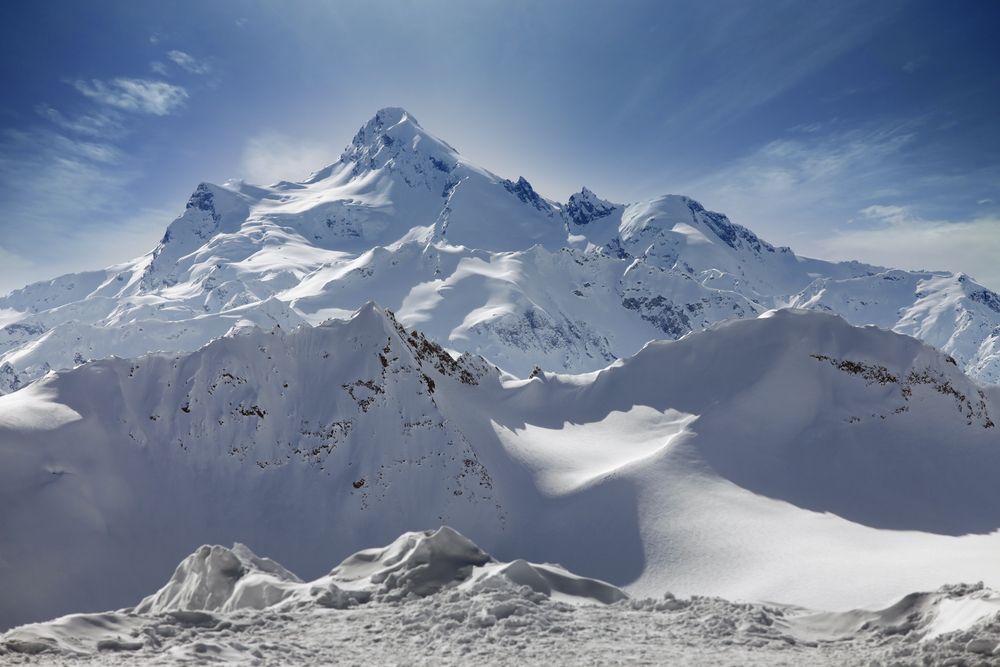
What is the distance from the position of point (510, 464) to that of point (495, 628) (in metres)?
24.3

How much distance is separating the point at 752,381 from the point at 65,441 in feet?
126

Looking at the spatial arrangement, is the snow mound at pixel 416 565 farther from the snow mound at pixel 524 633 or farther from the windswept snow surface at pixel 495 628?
the snow mound at pixel 524 633

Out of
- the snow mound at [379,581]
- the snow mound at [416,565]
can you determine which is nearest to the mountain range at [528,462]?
the snow mound at [379,581]

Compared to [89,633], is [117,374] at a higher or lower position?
higher

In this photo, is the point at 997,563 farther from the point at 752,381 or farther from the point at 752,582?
the point at 752,381

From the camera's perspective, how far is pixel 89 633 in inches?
476

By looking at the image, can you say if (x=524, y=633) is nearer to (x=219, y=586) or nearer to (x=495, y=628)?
(x=495, y=628)

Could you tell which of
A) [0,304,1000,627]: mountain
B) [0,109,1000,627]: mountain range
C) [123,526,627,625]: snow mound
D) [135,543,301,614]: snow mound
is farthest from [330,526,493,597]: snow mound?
[0,304,1000,627]: mountain

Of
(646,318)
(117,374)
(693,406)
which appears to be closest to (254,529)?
(117,374)

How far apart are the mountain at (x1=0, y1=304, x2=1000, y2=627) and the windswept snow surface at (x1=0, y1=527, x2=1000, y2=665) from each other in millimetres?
11052

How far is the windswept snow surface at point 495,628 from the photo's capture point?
11328mm

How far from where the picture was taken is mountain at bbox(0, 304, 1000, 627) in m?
28.0

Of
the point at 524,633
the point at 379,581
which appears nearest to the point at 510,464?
the point at 379,581

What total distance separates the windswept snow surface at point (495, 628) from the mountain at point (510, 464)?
11.1 m
